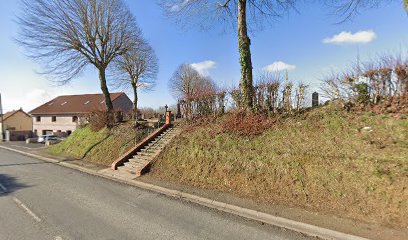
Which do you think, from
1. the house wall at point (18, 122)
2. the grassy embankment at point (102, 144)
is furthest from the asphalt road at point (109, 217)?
the house wall at point (18, 122)

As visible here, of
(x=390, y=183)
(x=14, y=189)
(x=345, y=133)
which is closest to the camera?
(x=390, y=183)

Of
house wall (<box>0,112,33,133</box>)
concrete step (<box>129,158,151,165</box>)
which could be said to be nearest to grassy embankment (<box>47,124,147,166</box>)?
concrete step (<box>129,158,151,165</box>)

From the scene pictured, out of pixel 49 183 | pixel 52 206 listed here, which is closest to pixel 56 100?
pixel 49 183

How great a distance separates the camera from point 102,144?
15.2 meters

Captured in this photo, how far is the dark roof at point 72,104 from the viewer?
40.4 meters

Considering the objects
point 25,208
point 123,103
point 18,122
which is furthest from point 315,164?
point 18,122

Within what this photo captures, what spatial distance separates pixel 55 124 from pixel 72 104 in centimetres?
449

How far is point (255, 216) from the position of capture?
18.2 ft

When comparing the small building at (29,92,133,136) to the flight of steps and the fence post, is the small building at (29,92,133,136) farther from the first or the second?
the fence post

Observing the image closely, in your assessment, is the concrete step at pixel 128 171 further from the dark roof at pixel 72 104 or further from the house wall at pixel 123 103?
the dark roof at pixel 72 104

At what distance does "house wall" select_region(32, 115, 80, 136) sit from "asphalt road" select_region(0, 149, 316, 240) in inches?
1365

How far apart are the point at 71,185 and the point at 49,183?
3.58 ft

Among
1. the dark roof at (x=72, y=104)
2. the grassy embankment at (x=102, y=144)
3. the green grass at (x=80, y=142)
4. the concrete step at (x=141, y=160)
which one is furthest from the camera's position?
the dark roof at (x=72, y=104)

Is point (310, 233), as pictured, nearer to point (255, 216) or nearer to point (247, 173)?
point (255, 216)
